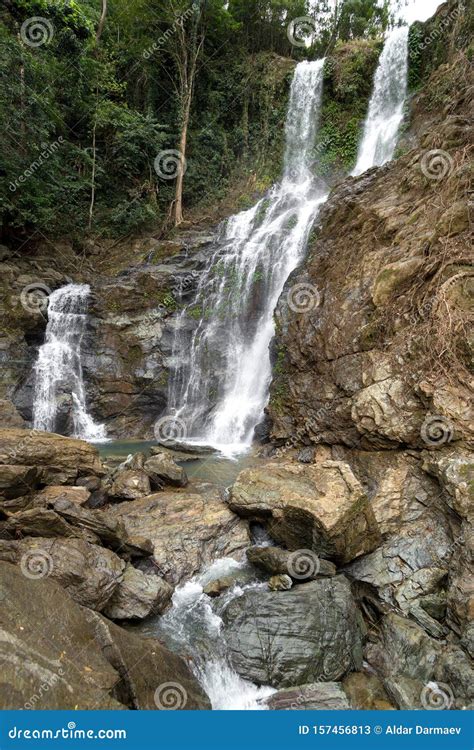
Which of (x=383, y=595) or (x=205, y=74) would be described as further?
(x=205, y=74)

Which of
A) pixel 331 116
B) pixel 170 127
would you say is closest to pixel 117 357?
pixel 170 127

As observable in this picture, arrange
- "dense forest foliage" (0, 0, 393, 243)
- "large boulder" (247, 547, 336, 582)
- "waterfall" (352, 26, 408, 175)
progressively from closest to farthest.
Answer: "large boulder" (247, 547, 336, 582) → "dense forest foliage" (0, 0, 393, 243) → "waterfall" (352, 26, 408, 175)

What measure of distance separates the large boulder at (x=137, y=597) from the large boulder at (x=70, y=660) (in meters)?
0.54

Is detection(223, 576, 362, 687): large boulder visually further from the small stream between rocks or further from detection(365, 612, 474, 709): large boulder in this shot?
the small stream between rocks

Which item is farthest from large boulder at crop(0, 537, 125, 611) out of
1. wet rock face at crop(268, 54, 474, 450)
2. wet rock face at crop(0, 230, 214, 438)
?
wet rock face at crop(0, 230, 214, 438)

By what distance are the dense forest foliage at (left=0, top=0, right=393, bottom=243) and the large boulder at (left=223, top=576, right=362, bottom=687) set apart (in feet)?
46.5

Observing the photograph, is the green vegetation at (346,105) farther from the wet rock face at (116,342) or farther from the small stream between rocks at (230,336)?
the wet rock face at (116,342)

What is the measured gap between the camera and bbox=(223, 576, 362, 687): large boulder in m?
4.24

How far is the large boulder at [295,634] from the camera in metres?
4.24

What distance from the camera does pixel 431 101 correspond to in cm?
1430

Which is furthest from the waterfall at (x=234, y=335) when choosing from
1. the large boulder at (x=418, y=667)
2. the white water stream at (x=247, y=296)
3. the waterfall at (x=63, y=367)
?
the large boulder at (x=418, y=667)

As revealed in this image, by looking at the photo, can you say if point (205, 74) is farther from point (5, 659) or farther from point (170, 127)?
point (5, 659)

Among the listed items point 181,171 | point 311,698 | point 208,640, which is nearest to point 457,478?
point 311,698

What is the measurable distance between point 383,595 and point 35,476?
511cm
